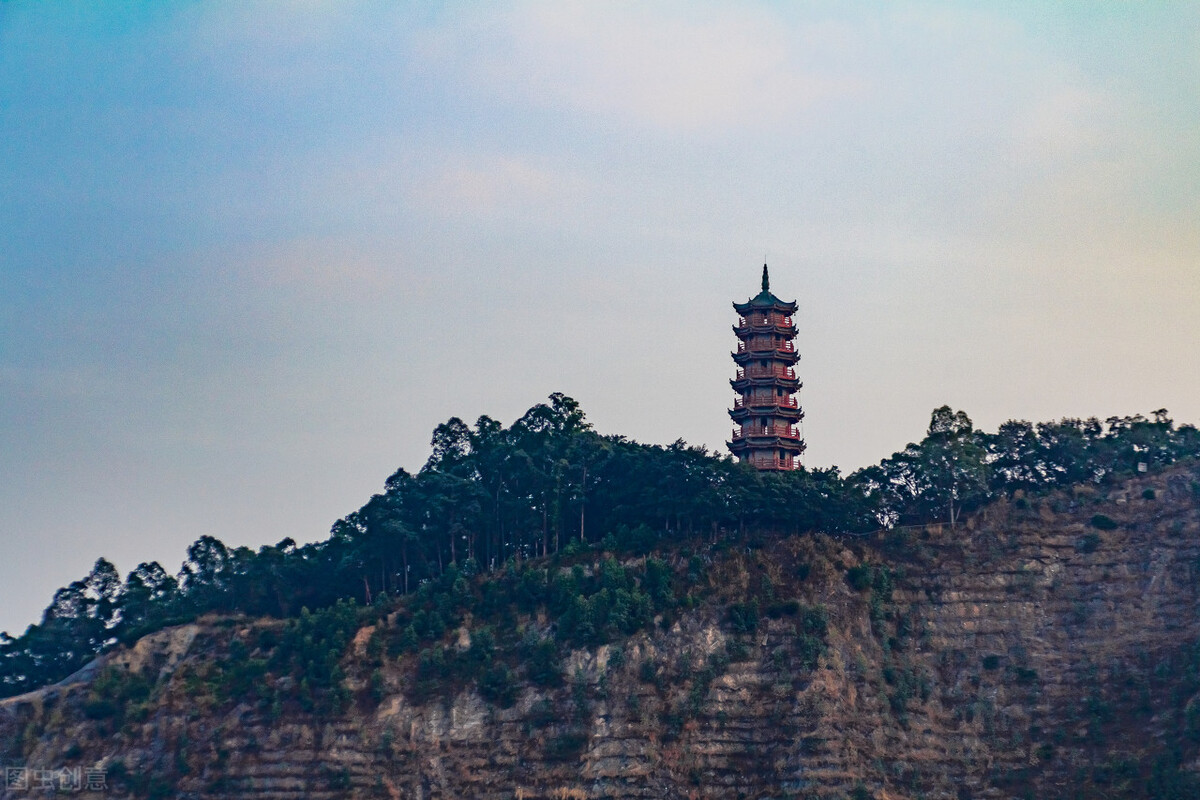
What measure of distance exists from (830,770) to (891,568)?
12506mm

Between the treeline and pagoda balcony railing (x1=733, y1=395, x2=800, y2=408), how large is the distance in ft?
28.9

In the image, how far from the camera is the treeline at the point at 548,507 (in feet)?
297

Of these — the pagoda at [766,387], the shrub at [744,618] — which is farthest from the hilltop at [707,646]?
A: the pagoda at [766,387]

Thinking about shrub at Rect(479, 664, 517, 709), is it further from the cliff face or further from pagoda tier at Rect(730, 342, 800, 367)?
pagoda tier at Rect(730, 342, 800, 367)

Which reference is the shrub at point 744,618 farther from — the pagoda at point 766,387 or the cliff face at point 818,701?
the pagoda at point 766,387

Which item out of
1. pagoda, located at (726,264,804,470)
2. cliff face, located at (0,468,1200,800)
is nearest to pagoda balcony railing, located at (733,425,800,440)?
pagoda, located at (726,264,804,470)

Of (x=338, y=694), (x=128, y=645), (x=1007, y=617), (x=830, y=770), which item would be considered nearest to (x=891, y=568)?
(x=1007, y=617)

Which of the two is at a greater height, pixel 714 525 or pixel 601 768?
pixel 714 525

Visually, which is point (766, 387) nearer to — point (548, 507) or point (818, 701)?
point (548, 507)

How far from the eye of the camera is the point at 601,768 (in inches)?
3172

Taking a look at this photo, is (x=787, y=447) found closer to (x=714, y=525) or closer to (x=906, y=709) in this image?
(x=714, y=525)

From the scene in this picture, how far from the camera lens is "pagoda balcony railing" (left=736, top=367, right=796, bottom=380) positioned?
339ft

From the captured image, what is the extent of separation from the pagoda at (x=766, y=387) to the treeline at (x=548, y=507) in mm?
8191

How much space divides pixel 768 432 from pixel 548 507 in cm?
1461
